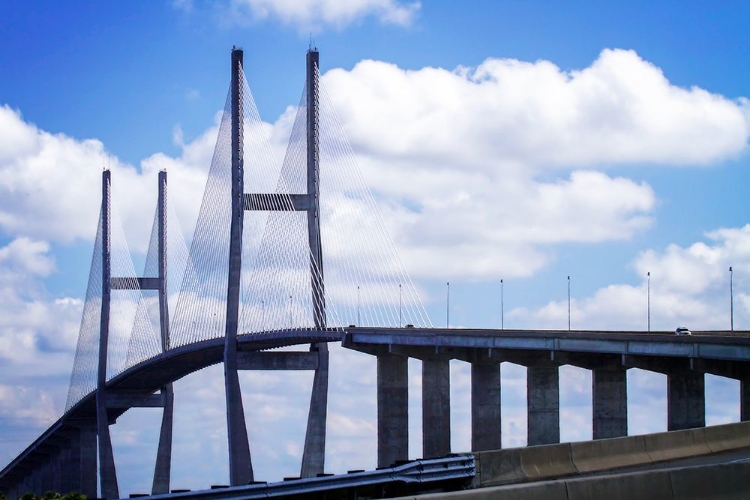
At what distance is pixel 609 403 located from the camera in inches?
1941

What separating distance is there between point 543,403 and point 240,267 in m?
23.1

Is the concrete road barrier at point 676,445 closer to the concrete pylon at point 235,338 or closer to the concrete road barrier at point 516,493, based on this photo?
the concrete road barrier at point 516,493

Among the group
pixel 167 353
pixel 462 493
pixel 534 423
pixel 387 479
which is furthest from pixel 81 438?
pixel 462 493

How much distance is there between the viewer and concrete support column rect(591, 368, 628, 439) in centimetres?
4856

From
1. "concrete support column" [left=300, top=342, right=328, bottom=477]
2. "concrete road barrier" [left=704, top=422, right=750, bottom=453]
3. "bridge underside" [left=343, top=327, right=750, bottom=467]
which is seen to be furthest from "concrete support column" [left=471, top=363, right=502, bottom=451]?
"concrete road barrier" [left=704, top=422, right=750, bottom=453]

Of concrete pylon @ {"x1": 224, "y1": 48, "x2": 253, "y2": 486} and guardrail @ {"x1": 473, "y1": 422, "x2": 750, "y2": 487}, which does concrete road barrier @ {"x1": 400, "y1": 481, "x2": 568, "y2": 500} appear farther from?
concrete pylon @ {"x1": 224, "y1": 48, "x2": 253, "y2": 486}

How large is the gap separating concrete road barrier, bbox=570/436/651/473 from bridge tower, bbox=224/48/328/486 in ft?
135

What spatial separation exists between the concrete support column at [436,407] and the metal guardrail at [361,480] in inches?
1483

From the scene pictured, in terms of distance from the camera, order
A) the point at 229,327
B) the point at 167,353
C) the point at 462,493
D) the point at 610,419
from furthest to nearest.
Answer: the point at 167,353 < the point at 229,327 < the point at 610,419 < the point at 462,493

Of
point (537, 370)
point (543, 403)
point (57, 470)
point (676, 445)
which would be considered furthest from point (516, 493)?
point (57, 470)

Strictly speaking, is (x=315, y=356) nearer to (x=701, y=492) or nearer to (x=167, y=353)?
(x=167, y=353)

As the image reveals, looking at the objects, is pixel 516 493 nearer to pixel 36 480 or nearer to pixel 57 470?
pixel 57 470

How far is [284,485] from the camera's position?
22.5 meters

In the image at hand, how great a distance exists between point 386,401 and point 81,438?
190 feet
